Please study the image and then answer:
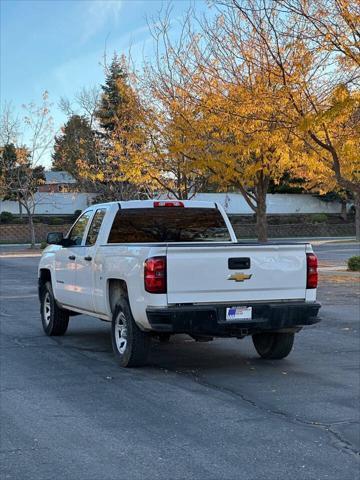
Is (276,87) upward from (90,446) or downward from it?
upward

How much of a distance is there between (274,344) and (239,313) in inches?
49.5

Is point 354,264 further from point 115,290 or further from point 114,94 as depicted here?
point 114,94

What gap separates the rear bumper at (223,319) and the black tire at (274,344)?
1.99 ft

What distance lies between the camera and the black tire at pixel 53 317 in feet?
33.4

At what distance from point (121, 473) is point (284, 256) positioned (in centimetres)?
374

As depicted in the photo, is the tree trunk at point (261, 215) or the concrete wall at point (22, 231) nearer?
the tree trunk at point (261, 215)

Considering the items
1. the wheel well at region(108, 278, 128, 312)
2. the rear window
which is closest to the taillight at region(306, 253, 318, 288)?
the rear window

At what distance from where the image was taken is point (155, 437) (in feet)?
17.7

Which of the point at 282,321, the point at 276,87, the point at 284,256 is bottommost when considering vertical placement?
the point at 282,321

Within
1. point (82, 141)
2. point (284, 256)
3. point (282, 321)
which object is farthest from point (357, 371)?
point (82, 141)

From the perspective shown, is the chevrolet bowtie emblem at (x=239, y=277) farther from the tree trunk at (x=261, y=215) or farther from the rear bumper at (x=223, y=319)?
the tree trunk at (x=261, y=215)

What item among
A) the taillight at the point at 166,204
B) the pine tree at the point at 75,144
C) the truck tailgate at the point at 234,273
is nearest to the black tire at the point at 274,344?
the truck tailgate at the point at 234,273

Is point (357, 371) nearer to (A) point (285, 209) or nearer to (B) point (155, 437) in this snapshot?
(B) point (155, 437)

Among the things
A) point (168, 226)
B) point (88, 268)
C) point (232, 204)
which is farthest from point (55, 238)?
point (232, 204)
